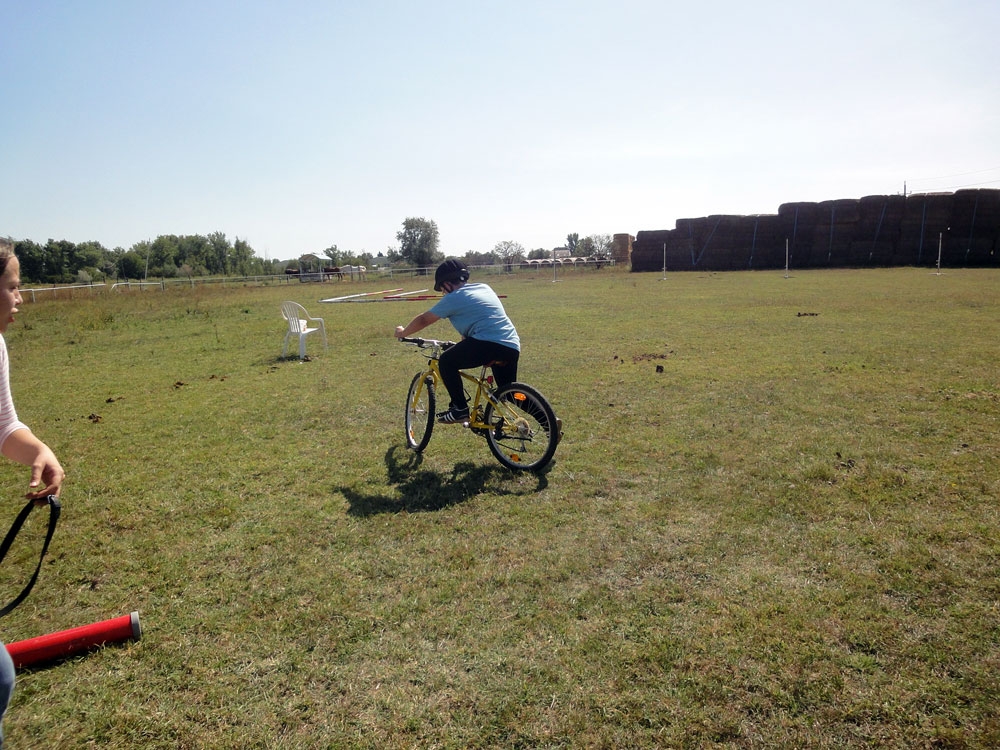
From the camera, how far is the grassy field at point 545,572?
2412 millimetres

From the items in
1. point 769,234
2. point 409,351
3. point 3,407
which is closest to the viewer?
point 3,407

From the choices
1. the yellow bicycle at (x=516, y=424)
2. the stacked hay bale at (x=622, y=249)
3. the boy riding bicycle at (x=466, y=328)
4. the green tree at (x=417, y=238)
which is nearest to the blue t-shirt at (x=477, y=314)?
the boy riding bicycle at (x=466, y=328)

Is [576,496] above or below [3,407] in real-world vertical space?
below

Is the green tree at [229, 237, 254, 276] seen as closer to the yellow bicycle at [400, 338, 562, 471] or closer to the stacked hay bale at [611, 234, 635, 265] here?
the stacked hay bale at [611, 234, 635, 265]

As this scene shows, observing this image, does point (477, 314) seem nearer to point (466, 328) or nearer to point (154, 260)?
point (466, 328)

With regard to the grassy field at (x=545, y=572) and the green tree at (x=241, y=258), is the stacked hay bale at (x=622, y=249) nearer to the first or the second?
the grassy field at (x=545, y=572)

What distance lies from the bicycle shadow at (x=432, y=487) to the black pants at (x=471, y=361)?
611mm

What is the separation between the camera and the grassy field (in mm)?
2412

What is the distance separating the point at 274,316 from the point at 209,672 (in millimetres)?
18299

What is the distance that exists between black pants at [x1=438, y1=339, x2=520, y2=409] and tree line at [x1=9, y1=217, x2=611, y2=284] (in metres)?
59.8

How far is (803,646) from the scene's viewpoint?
272cm

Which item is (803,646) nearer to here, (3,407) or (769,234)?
(3,407)

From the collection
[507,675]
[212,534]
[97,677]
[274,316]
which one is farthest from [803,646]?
[274,316]

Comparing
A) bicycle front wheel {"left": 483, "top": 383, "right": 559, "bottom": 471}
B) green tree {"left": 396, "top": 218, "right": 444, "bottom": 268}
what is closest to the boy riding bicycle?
bicycle front wheel {"left": 483, "top": 383, "right": 559, "bottom": 471}
